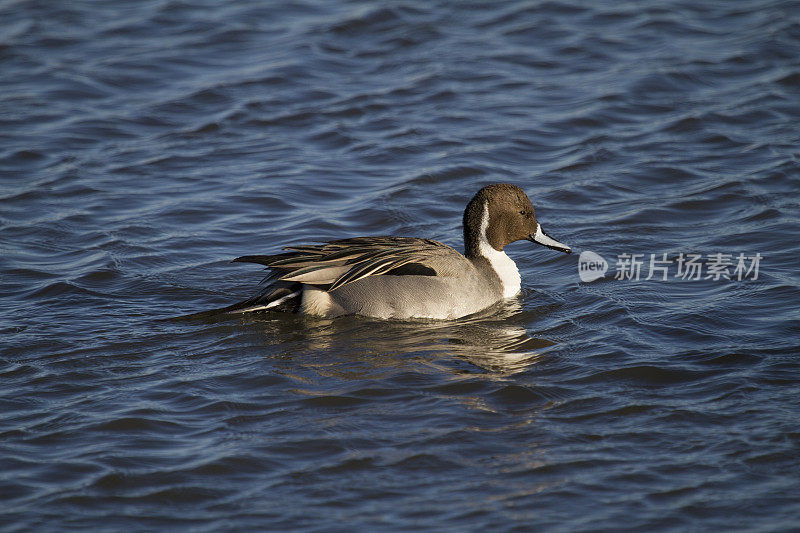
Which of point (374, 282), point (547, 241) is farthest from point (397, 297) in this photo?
point (547, 241)

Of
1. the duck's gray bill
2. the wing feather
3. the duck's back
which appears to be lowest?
the duck's back

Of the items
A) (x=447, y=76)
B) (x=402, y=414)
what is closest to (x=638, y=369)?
(x=402, y=414)

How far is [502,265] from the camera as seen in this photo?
718cm

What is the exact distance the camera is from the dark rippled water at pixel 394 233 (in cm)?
464

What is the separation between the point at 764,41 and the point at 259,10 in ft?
21.3

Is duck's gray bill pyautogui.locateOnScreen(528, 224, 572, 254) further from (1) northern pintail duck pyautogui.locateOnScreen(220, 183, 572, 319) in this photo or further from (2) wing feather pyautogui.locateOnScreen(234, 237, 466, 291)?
(2) wing feather pyautogui.locateOnScreen(234, 237, 466, 291)

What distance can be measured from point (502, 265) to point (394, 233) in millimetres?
1368

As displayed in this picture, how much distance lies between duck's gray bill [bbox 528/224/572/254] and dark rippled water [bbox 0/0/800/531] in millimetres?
275

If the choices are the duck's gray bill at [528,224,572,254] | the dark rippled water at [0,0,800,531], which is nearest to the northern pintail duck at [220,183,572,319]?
the dark rippled water at [0,0,800,531]

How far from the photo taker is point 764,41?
1196cm

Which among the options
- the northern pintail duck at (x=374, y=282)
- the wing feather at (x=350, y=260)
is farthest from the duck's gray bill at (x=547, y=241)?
the wing feather at (x=350, y=260)

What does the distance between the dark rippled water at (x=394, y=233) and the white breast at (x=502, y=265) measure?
111mm

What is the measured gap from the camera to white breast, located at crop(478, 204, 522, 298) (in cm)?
708

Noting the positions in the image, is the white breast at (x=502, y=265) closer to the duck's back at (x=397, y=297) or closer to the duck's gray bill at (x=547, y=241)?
the duck's gray bill at (x=547, y=241)
